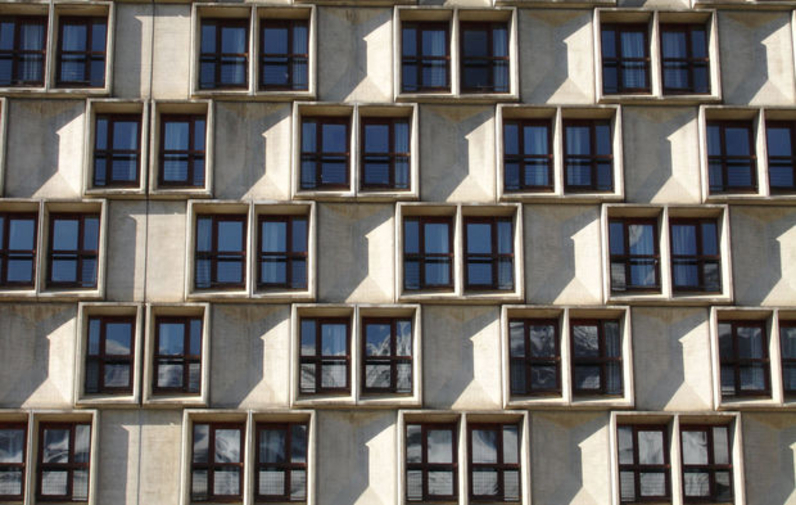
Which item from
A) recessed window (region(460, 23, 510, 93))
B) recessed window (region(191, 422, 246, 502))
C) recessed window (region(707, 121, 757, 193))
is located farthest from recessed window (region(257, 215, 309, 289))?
recessed window (region(707, 121, 757, 193))

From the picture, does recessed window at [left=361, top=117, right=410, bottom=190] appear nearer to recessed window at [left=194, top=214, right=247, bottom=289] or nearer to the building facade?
the building facade

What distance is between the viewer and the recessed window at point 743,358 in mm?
27938

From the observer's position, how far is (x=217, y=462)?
89.4 ft

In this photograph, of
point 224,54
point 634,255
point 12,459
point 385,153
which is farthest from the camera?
point 224,54

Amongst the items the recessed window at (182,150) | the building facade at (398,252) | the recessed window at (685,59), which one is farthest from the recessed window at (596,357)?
the recessed window at (182,150)

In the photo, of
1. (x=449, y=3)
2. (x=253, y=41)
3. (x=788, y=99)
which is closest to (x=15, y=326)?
(x=253, y=41)

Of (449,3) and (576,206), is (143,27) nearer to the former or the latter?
(449,3)

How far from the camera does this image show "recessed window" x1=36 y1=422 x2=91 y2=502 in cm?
2694

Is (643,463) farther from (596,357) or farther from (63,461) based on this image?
(63,461)

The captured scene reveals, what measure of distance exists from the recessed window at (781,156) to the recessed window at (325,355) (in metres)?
11.1

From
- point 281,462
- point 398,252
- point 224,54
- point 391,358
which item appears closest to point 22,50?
point 224,54

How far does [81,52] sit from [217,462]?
1061 centimetres

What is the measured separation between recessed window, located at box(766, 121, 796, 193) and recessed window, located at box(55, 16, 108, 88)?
54.3 ft

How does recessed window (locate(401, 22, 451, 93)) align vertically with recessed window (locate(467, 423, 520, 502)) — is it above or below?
above
